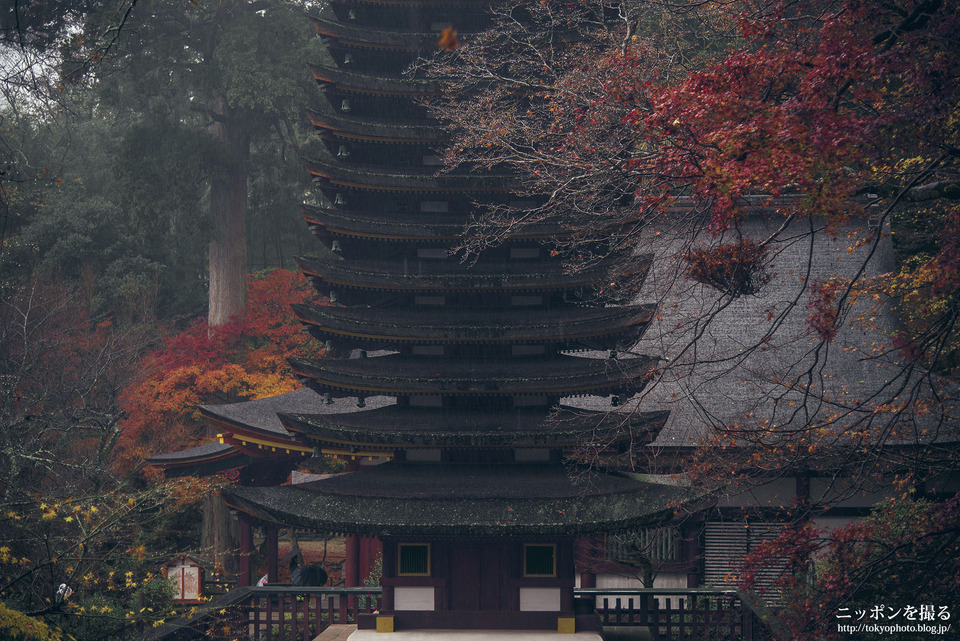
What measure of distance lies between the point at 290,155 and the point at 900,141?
2804cm

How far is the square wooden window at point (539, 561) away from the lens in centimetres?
1265

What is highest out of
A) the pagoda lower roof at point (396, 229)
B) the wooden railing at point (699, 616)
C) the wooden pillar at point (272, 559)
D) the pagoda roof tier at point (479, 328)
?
the pagoda lower roof at point (396, 229)

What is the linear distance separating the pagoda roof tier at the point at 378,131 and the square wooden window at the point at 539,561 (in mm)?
7057

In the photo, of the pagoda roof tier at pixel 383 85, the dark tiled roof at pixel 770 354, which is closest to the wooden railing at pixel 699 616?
the dark tiled roof at pixel 770 354

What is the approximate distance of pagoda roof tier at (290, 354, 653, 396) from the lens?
12602mm

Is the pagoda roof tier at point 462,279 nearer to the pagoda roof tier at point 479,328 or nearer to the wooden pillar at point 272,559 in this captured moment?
the pagoda roof tier at point 479,328

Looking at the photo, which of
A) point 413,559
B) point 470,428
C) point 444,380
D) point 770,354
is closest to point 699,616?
point 413,559

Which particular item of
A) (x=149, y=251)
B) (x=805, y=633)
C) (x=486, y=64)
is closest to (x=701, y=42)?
(x=486, y=64)

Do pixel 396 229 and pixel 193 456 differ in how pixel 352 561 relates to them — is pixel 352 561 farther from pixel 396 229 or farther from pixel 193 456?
pixel 396 229

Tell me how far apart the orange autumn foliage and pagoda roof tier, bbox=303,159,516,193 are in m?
9.54

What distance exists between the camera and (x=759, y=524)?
16.3m

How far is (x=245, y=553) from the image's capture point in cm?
1636

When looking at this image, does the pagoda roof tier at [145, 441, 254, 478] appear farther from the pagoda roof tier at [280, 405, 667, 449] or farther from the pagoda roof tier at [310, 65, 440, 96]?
the pagoda roof tier at [310, 65, 440, 96]

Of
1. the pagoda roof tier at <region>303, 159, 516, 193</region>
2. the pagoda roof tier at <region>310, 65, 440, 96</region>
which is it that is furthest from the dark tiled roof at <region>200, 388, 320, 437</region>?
the pagoda roof tier at <region>310, 65, 440, 96</region>
